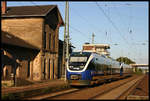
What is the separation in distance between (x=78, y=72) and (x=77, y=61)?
3.72ft

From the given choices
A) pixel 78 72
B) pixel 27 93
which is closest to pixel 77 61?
pixel 78 72

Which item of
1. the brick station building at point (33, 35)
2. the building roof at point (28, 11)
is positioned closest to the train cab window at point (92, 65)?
the brick station building at point (33, 35)

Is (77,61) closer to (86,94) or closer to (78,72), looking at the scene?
(78,72)

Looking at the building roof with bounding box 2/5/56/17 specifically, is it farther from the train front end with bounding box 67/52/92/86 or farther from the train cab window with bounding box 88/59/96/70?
the train front end with bounding box 67/52/92/86

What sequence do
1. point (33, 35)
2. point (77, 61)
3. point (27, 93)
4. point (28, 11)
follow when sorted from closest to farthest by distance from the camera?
point (27, 93)
point (77, 61)
point (33, 35)
point (28, 11)

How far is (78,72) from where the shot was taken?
23125mm

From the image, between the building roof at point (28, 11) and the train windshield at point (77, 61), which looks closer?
the train windshield at point (77, 61)

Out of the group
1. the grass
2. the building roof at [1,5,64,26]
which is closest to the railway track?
the grass

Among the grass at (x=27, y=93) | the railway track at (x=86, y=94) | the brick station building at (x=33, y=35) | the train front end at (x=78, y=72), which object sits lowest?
the railway track at (x=86, y=94)

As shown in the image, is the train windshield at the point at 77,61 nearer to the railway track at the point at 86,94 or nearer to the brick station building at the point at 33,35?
the railway track at the point at 86,94

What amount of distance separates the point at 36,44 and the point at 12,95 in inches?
814

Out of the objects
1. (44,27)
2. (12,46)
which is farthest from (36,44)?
(12,46)

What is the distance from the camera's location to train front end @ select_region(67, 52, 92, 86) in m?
23.1

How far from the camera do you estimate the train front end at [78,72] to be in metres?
23.1
